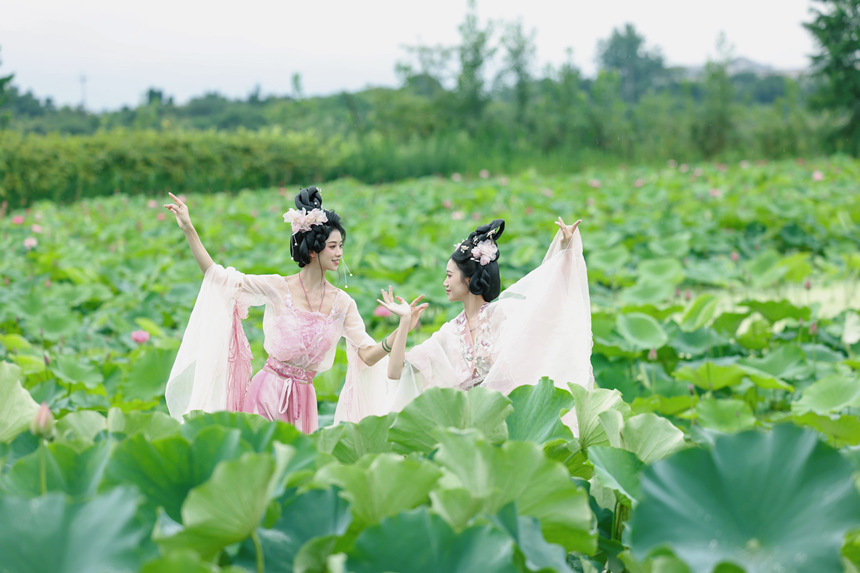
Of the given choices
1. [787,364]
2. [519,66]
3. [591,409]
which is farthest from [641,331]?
[519,66]

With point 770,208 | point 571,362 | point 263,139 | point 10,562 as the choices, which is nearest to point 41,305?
point 571,362

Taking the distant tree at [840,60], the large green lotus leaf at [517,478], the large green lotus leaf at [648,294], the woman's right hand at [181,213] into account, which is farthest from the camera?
the distant tree at [840,60]

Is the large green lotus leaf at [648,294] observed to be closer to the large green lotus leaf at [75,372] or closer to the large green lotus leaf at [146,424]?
the large green lotus leaf at [75,372]

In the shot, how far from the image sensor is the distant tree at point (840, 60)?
18188mm

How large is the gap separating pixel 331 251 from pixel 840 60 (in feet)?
68.4

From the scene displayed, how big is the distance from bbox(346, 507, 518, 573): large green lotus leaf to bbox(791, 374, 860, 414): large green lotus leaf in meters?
1.92

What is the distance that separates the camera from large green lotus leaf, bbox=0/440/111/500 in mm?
752

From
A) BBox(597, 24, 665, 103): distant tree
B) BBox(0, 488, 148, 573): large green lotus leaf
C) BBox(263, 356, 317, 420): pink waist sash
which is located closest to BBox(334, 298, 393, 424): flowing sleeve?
BBox(263, 356, 317, 420): pink waist sash

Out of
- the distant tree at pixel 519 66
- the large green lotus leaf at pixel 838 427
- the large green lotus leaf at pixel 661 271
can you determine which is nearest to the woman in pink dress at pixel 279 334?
the large green lotus leaf at pixel 838 427

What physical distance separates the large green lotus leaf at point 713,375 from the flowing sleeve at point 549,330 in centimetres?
85

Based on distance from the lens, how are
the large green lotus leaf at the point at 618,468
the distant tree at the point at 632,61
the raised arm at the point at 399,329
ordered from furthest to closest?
the distant tree at the point at 632,61 < the raised arm at the point at 399,329 < the large green lotus leaf at the point at 618,468

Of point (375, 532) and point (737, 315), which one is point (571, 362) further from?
point (737, 315)

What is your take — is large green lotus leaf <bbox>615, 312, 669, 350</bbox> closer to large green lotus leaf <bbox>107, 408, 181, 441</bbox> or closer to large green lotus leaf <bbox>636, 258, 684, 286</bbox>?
large green lotus leaf <bbox>636, 258, 684, 286</bbox>

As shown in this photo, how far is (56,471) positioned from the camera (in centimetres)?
76
